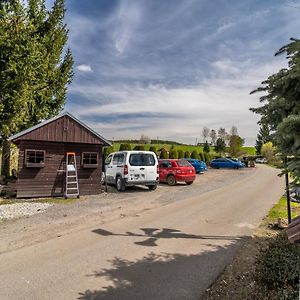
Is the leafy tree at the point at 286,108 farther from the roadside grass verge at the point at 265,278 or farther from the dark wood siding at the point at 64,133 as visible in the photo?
the dark wood siding at the point at 64,133

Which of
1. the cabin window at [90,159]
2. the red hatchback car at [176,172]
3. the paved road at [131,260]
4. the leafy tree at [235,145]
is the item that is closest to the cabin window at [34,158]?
the cabin window at [90,159]

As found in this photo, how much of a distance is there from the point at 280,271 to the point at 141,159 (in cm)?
1272

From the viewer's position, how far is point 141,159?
55.4 ft

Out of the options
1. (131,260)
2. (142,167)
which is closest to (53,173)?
(142,167)

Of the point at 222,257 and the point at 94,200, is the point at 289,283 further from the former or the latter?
the point at 94,200

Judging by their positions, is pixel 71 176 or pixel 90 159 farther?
pixel 90 159

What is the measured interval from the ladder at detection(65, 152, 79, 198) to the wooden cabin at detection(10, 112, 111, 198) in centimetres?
18

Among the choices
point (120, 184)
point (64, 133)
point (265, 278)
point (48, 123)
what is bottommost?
point (265, 278)

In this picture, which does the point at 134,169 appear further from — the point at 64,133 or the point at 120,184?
the point at 64,133

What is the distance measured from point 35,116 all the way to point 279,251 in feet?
60.0

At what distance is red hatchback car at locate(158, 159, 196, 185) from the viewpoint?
20859 millimetres

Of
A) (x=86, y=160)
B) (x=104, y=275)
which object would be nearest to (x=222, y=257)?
(x=104, y=275)

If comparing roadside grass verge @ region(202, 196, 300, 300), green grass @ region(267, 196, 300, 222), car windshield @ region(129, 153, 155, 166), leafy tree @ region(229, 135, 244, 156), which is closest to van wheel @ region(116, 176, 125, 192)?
car windshield @ region(129, 153, 155, 166)

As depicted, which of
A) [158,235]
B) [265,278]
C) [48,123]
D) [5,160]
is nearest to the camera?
[265,278]
